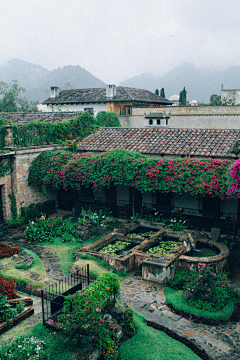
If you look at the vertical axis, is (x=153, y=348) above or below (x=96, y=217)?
below

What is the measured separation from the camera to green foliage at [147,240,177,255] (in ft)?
42.4

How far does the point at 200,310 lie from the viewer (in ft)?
30.6

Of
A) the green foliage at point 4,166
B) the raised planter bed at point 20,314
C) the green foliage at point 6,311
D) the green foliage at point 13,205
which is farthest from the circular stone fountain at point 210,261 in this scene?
the green foliage at point 4,166

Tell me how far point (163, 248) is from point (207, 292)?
3.90 meters

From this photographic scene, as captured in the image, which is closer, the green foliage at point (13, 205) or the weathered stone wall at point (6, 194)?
the weathered stone wall at point (6, 194)

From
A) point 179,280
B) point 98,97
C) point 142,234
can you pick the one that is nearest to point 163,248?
point 142,234

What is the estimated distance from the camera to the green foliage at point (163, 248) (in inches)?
509

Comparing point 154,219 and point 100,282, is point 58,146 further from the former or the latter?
point 100,282

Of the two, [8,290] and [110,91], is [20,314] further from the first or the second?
[110,91]

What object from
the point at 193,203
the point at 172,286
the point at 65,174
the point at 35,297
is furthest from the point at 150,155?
the point at 35,297

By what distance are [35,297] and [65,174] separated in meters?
8.12

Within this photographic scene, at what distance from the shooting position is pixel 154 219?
16.5 meters

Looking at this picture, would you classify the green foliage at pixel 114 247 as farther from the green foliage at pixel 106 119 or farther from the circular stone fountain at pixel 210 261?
the green foliage at pixel 106 119

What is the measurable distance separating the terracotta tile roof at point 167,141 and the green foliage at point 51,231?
16.8ft
